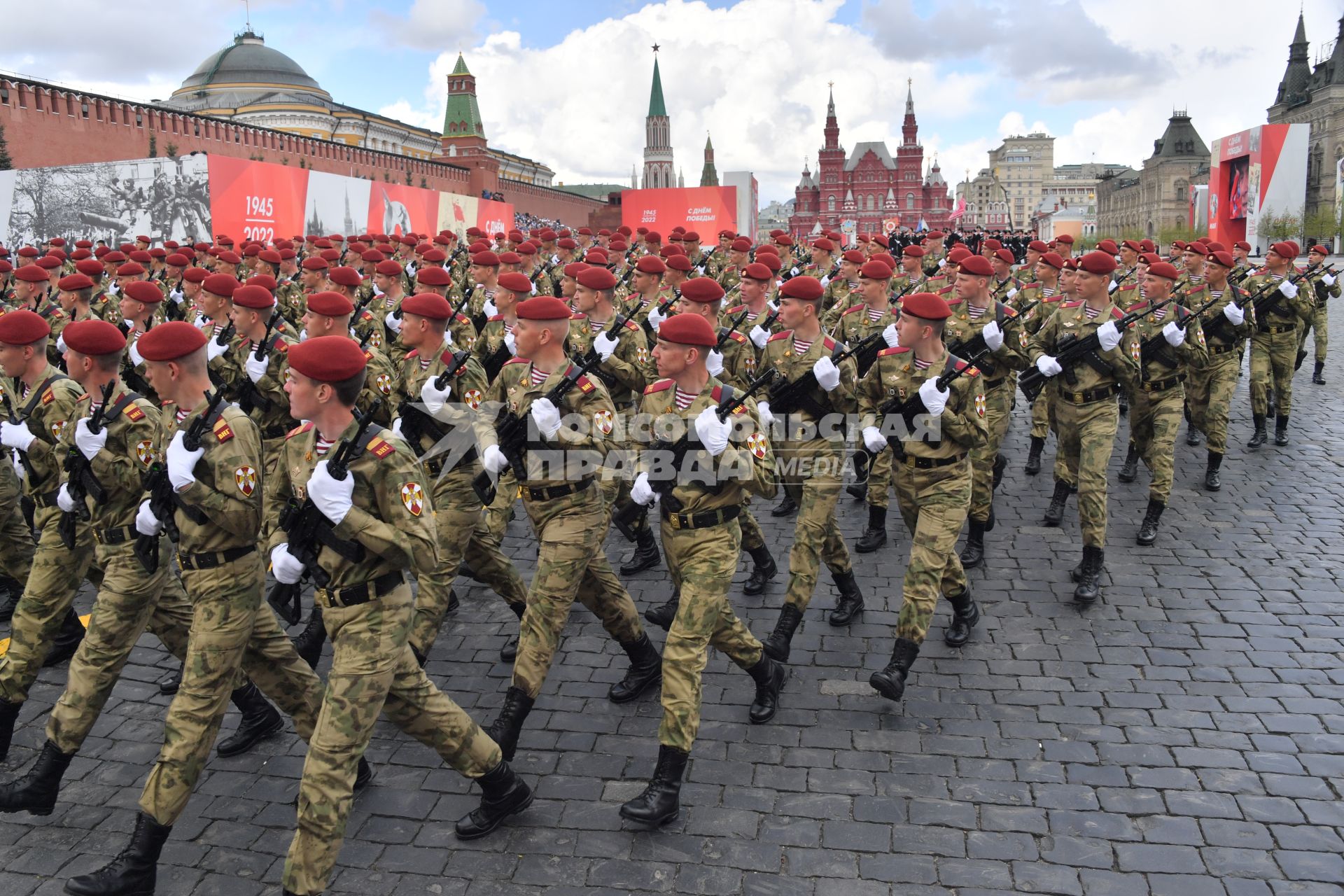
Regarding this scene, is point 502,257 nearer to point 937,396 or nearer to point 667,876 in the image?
point 937,396

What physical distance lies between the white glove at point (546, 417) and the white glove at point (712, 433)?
0.83 m

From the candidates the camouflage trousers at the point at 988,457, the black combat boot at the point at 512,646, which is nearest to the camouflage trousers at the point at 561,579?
the black combat boot at the point at 512,646

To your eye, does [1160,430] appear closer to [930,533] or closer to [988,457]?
[988,457]

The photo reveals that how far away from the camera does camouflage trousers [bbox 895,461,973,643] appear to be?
522 centimetres

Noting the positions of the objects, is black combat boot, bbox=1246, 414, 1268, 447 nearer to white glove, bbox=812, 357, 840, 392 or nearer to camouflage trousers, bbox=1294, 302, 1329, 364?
camouflage trousers, bbox=1294, 302, 1329, 364

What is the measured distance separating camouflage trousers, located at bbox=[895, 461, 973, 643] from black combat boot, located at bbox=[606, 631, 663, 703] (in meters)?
1.41

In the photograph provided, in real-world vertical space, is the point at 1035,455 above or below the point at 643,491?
below

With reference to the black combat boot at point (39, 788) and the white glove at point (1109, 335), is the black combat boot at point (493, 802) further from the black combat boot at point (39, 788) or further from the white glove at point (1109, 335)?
the white glove at point (1109, 335)

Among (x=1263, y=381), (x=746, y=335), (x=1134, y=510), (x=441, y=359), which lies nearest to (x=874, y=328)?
(x=746, y=335)

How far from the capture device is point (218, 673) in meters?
3.94

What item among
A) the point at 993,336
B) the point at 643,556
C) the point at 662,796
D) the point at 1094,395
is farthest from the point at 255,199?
the point at 662,796

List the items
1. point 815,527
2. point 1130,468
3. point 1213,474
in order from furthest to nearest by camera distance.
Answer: point 1130,468 → point 1213,474 → point 815,527

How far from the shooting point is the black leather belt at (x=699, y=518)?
450cm

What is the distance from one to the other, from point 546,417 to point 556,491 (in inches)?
15.4
